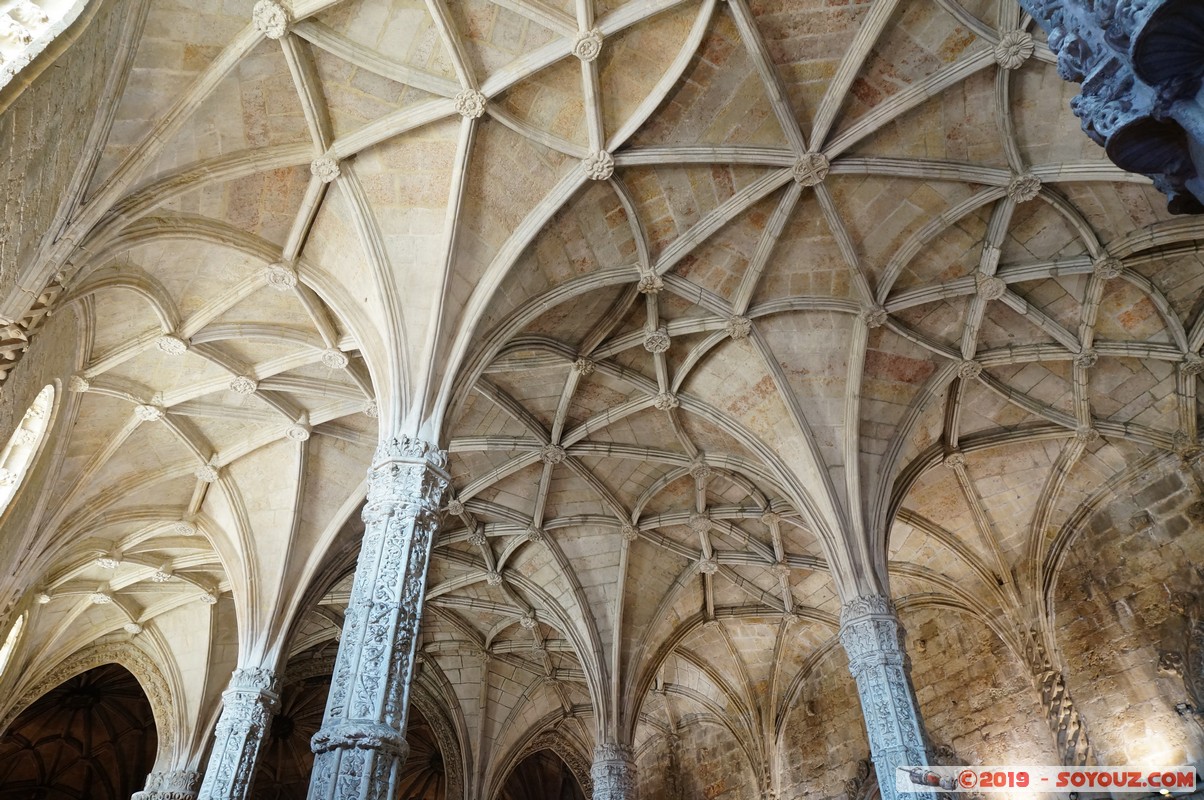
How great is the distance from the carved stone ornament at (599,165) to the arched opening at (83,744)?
25461 mm

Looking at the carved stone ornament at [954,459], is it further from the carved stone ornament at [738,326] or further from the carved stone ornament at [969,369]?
the carved stone ornament at [738,326]

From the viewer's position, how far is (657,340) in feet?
45.6

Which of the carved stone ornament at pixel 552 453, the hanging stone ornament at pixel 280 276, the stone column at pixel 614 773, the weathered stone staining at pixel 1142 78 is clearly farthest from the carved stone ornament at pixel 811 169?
the stone column at pixel 614 773

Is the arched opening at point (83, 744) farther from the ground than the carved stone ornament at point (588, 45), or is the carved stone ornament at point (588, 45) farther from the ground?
the carved stone ornament at point (588, 45)

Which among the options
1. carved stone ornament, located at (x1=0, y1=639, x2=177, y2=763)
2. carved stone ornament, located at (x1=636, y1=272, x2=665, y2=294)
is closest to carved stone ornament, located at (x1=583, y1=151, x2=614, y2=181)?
carved stone ornament, located at (x1=636, y1=272, x2=665, y2=294)

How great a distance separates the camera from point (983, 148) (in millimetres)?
11742

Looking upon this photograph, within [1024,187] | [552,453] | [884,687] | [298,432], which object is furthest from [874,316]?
[298,432]

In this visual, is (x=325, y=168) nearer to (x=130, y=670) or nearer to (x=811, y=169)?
(x=811, y=169)

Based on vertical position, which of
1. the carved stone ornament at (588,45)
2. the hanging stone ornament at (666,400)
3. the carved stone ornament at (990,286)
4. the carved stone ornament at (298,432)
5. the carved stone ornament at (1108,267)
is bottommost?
the carved stone ornament at (298,432)

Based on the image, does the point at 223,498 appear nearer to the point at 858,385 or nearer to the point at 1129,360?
the point at 858,385

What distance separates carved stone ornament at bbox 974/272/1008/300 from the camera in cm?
1309

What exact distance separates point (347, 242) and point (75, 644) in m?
13.2

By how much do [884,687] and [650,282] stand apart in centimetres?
Result: 667

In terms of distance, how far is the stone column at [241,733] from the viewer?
13.0 meters
